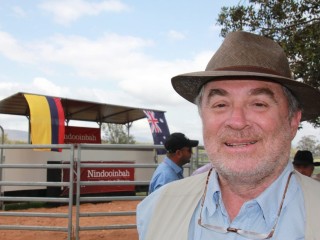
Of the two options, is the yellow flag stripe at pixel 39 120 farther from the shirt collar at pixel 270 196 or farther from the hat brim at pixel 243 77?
the shirt collar at pixel 270 196

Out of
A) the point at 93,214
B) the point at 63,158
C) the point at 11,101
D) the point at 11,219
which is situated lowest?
the point at 11,219

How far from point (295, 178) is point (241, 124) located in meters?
0.32

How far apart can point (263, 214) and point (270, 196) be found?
0.30ft

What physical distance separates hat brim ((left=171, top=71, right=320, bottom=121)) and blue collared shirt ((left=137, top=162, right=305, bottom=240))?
36 cm

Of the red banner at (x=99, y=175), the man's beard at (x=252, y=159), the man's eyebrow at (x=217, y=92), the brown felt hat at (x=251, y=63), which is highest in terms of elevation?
the brown felt hat at (x=251, y=63)

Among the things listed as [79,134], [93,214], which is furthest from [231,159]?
[79,134]

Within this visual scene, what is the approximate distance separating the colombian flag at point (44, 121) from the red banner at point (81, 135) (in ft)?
7.84

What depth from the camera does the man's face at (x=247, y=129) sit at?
181 centimetres

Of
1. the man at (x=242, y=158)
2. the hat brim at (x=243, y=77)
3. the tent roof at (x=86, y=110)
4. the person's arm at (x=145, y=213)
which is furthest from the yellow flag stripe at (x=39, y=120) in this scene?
the man at (x=242, y=158)

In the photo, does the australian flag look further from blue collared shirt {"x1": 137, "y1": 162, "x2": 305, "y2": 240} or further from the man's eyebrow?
blue collared shirt {"x1": 137, "y1": 162, "x2": 305, "y2": 240}

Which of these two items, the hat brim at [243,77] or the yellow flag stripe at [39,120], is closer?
the hat brim at [243,77]

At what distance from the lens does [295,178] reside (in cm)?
180

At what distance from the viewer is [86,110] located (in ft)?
45.1

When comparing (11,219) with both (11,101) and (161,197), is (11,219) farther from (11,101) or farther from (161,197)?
(161,197)
